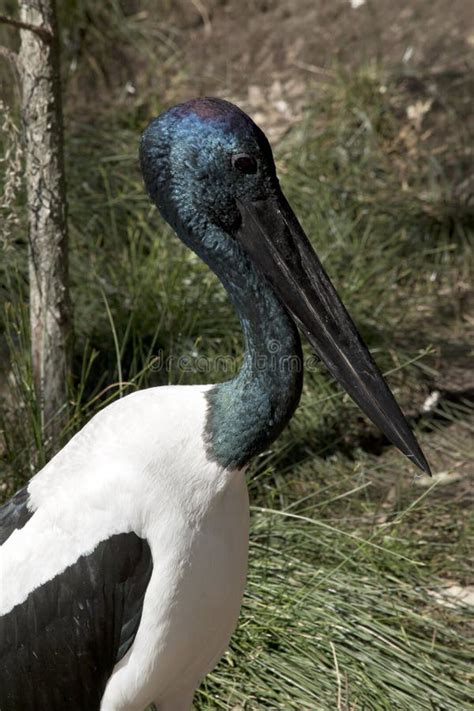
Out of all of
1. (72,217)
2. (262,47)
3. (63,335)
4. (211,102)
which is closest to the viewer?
(211,102)

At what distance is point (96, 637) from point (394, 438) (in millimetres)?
862

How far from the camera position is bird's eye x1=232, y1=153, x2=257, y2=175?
9.22 ft

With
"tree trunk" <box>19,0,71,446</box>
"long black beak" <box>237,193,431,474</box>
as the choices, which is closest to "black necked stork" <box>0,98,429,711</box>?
"long black beak" <box>237,193,431,474</box>

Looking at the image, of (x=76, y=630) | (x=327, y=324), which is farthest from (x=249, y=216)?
(x=76, y=630)

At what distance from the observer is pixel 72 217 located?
5762 mm

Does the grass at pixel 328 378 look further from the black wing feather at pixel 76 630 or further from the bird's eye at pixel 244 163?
the bird's eye at pixel 244 163

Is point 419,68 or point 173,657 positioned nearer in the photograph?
point 173,657

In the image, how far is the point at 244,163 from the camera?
9.25 ft

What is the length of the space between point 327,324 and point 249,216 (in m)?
0.33

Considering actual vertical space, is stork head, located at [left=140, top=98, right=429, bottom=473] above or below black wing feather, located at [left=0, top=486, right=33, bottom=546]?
above

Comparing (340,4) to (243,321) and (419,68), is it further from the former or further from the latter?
(243,321)

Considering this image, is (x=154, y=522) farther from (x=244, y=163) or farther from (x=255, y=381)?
(x=244, y=163)

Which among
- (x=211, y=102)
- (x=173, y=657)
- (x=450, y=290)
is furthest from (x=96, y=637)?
(x=450, y=290)

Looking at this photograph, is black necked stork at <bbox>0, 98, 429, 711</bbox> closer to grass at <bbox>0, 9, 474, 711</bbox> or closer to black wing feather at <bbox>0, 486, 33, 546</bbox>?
black wing feather at <bbox>0, 486, 33, 546</bbox>
